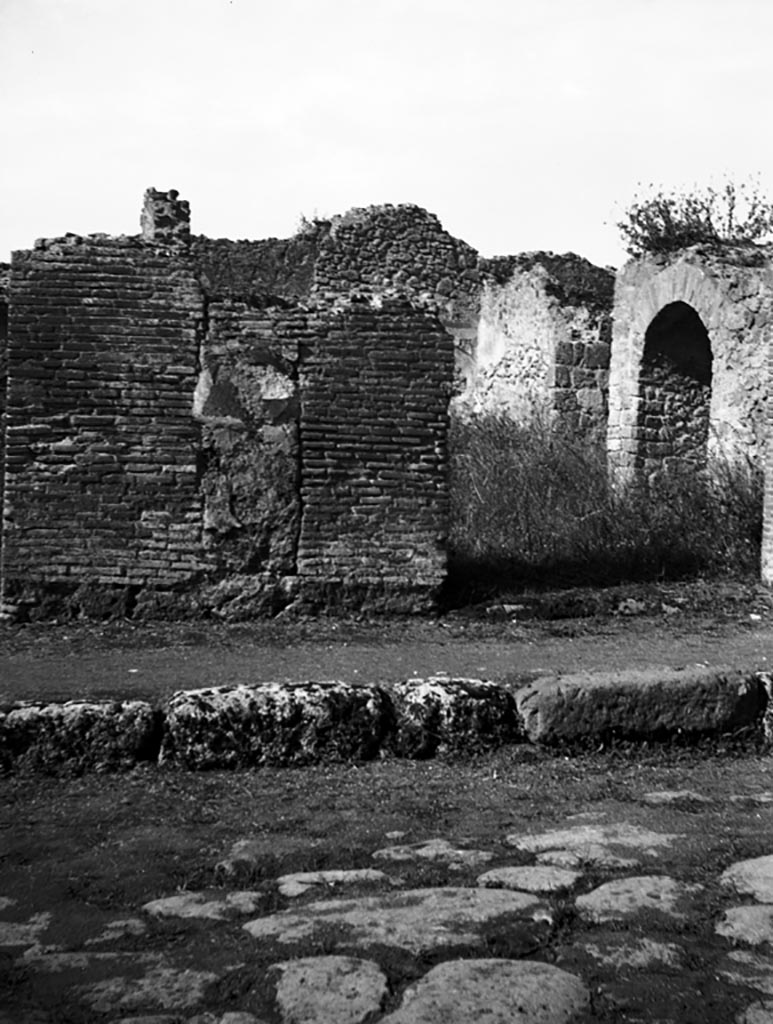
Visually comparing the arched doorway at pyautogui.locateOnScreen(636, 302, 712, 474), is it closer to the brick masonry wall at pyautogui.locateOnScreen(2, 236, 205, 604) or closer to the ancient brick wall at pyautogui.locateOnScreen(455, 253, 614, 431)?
the ancient brick wall at pyautogui.locateOnScreen(455, 253, 614, 431)

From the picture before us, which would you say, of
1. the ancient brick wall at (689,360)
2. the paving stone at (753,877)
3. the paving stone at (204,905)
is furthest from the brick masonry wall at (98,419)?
the ancient brick wall at (689,360)

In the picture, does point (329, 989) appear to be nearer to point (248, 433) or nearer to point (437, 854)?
point (437, 854)

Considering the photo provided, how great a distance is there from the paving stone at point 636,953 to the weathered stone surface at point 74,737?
246 cm

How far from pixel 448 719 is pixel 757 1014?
108 inches

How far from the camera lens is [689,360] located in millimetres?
14398

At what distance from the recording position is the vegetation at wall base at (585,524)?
961cm

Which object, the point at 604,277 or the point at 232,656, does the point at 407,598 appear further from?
the point at 604,277

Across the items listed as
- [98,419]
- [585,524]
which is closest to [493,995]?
[98,419]

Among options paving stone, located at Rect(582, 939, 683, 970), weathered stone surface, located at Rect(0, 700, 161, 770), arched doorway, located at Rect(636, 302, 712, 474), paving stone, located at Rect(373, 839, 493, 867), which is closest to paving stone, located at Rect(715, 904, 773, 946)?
paving stone, located at Rect(582, 939, 683, 970)

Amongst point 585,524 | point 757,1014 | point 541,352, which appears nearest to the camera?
point 757,1014

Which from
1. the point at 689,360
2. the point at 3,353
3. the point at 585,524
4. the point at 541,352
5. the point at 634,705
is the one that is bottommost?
the point at 634,705

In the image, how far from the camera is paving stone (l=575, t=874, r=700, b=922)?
3299 mm

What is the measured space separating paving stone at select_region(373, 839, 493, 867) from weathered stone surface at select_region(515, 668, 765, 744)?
4.78 ft

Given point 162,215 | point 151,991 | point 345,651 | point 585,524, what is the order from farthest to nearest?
1. point 162,215
2. point 585,524
3. point 345,651
4. point 151,991
